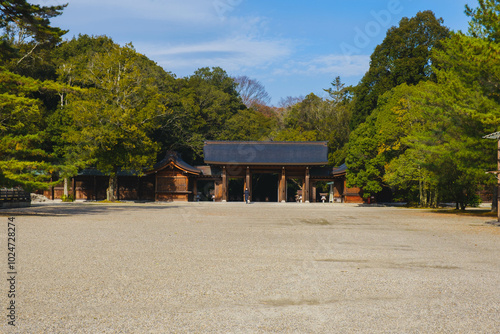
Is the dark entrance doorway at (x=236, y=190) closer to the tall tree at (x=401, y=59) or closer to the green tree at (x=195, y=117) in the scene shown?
the green tree at (x=195, y=117)

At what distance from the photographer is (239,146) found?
39.4m

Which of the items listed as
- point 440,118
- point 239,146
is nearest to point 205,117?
point 239,146

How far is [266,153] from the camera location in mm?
38094

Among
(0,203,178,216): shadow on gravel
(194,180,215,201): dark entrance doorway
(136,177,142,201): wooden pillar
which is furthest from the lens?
(194,180,215,201): dark entrance doorway

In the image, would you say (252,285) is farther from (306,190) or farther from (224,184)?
(306,190)

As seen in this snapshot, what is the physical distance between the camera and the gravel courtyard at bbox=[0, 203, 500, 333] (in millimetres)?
4219

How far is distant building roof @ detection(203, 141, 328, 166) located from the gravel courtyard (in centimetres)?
2642

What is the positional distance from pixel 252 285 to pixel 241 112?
145ft

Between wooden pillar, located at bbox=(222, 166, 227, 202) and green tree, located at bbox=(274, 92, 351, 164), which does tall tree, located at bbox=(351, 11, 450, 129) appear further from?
wooden pillar, located at bbox=(222, 166, 227, 202)

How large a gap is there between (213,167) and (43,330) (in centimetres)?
3460

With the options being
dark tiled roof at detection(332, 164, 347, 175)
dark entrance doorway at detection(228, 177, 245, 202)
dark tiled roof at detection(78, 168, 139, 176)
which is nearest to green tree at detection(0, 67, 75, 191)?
dark tiled roof at detection(78, 168, 139, 176)

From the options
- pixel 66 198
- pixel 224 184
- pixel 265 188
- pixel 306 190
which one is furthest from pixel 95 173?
pixel 306 190

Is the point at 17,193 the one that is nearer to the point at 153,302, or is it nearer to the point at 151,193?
the point at 151,193

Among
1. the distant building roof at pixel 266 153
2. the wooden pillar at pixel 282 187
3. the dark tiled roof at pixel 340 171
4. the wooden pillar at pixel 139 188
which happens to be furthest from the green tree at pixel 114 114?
the dark tiled roof at pixel 340 171
